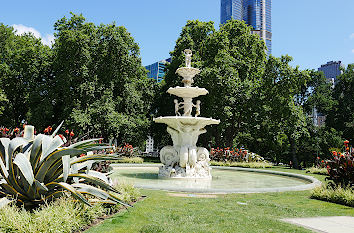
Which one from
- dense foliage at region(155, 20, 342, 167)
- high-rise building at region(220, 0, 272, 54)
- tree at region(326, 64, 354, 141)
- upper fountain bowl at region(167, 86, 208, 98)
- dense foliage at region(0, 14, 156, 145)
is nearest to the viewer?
upper fountain bowl at region(167, 86, 208, 98)

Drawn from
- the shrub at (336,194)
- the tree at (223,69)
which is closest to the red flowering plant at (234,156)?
the tree at (223,69)

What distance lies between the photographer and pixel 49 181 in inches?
211

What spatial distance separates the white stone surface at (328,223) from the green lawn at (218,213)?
0.31 m

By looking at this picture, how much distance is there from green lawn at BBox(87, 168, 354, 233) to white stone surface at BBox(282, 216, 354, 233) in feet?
1.03

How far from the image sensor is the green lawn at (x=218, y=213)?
5004mm

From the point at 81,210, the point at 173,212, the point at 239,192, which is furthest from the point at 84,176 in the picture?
the point at 239,192

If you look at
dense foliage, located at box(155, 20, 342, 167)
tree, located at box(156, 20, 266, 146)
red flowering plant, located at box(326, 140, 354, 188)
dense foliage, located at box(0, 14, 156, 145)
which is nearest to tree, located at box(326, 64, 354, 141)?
dense foliage, located at box(155, 20, 342, 167)

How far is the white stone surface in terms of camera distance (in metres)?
5.07

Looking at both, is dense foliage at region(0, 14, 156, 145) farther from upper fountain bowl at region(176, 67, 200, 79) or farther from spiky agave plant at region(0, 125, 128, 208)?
spiky agave plant at region(0, 125, 128, 208)

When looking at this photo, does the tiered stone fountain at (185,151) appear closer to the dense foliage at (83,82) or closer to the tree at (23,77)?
the dense foliage at (83,82)

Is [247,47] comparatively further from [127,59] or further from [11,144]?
[11,144]

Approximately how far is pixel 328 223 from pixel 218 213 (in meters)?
2.17

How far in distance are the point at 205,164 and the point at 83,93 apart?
19349mm

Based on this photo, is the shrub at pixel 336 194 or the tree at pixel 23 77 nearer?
the shrub at pixel 336 194
